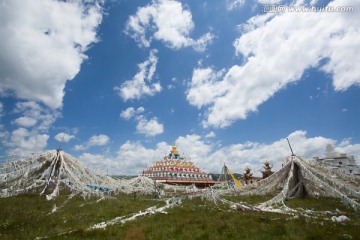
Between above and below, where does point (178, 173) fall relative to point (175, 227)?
above

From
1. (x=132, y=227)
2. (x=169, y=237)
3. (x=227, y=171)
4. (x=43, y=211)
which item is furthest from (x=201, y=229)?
(x=227, y=171)

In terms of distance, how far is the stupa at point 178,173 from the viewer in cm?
6838

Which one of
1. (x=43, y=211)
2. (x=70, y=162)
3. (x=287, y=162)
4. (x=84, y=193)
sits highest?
(x=70, y=162)

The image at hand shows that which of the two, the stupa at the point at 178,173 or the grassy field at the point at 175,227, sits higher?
the stupa at the point at 178,173

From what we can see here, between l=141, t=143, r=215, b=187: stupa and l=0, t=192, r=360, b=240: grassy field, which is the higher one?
l=141, t=143, r=215, b=187: stupa

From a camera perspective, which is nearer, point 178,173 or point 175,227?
point 175,227

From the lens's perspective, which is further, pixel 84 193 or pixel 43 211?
pixel 84 193

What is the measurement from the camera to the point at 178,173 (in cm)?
7025

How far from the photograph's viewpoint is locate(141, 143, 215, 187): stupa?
68.4m

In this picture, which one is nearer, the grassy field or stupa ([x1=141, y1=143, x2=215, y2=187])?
the grassy field

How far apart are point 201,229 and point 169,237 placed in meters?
1.85

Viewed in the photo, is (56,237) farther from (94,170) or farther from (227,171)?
(227,171)

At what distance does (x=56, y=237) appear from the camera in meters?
9.48

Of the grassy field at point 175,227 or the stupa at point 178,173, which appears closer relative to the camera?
the grassy field at point 175,227
